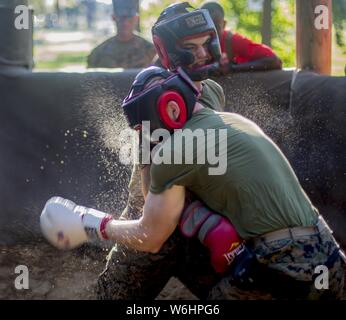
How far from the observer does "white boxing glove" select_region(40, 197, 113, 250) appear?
10.4 feet

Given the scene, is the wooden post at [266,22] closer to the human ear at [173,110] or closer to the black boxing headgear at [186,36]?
the black boxing headgear at [186,36]

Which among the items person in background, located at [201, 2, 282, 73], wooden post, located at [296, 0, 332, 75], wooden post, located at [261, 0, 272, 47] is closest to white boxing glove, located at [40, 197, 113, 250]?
person in background, located at [201, 2, 282, 73]

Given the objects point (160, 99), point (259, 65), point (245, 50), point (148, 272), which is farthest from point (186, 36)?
point (245, 50)

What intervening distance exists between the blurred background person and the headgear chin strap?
4.31 meters

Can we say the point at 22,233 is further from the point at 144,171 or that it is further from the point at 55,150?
the point at 144,171

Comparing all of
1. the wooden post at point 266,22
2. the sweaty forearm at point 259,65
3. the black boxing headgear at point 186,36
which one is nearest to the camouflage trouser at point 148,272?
the black boxing headgear at point 186,36

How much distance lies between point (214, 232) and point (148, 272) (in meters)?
0.72

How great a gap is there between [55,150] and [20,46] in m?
0.95

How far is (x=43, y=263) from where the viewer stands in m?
5.27

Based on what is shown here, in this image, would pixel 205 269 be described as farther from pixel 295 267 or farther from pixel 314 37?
pixel 314 37

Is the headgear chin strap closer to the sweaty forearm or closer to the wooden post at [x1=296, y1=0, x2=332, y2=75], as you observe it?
the sweaty forearm

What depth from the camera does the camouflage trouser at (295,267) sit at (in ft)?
9.49
